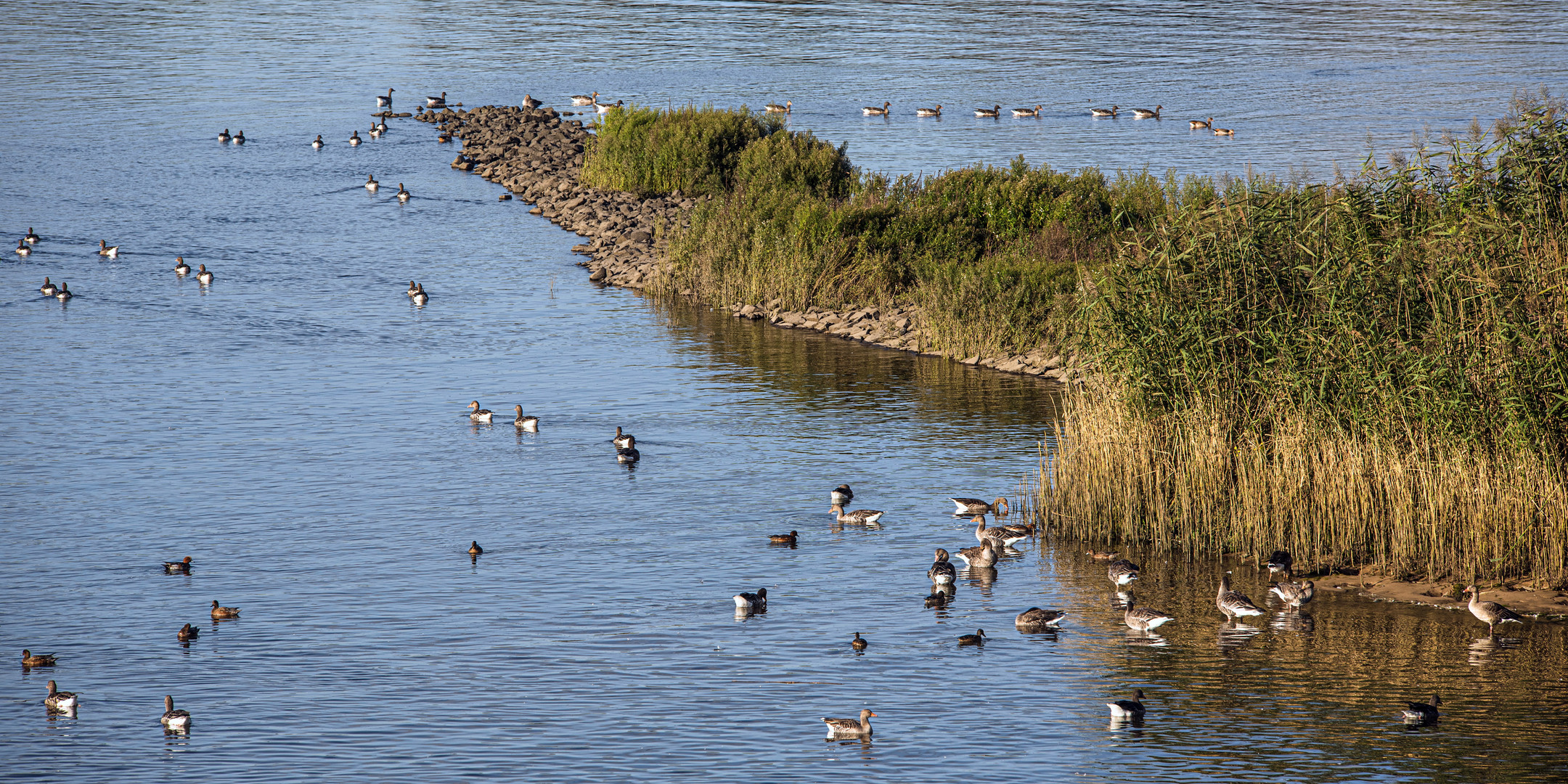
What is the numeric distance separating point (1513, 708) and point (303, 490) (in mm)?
21384

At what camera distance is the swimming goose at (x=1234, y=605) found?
24.3 metres

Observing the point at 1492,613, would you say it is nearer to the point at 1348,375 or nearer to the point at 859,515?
the point at 1348,375

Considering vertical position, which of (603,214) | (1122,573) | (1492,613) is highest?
(603,214)

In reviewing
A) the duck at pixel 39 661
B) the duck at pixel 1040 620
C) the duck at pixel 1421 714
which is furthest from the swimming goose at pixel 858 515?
the duck at pixel 39 661

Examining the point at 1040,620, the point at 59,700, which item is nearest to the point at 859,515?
the point at 1040,620

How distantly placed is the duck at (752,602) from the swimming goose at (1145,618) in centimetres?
548

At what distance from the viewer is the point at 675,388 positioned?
3931 cm

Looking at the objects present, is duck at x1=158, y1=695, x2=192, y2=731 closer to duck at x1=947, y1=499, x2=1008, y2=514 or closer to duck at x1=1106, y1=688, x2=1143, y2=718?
duck at x1=1106, y1=688, x2=1143, y2=718

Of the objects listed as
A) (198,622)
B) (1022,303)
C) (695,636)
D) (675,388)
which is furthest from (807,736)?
(1022,303)

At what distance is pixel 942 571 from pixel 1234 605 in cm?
444

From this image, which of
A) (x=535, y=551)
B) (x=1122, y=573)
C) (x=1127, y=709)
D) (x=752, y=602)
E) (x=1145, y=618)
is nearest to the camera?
(x=1127, y=709)

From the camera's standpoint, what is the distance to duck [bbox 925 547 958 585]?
84.3 ft

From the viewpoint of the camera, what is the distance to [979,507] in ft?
95.0

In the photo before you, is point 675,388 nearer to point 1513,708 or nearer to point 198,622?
point 198,622
